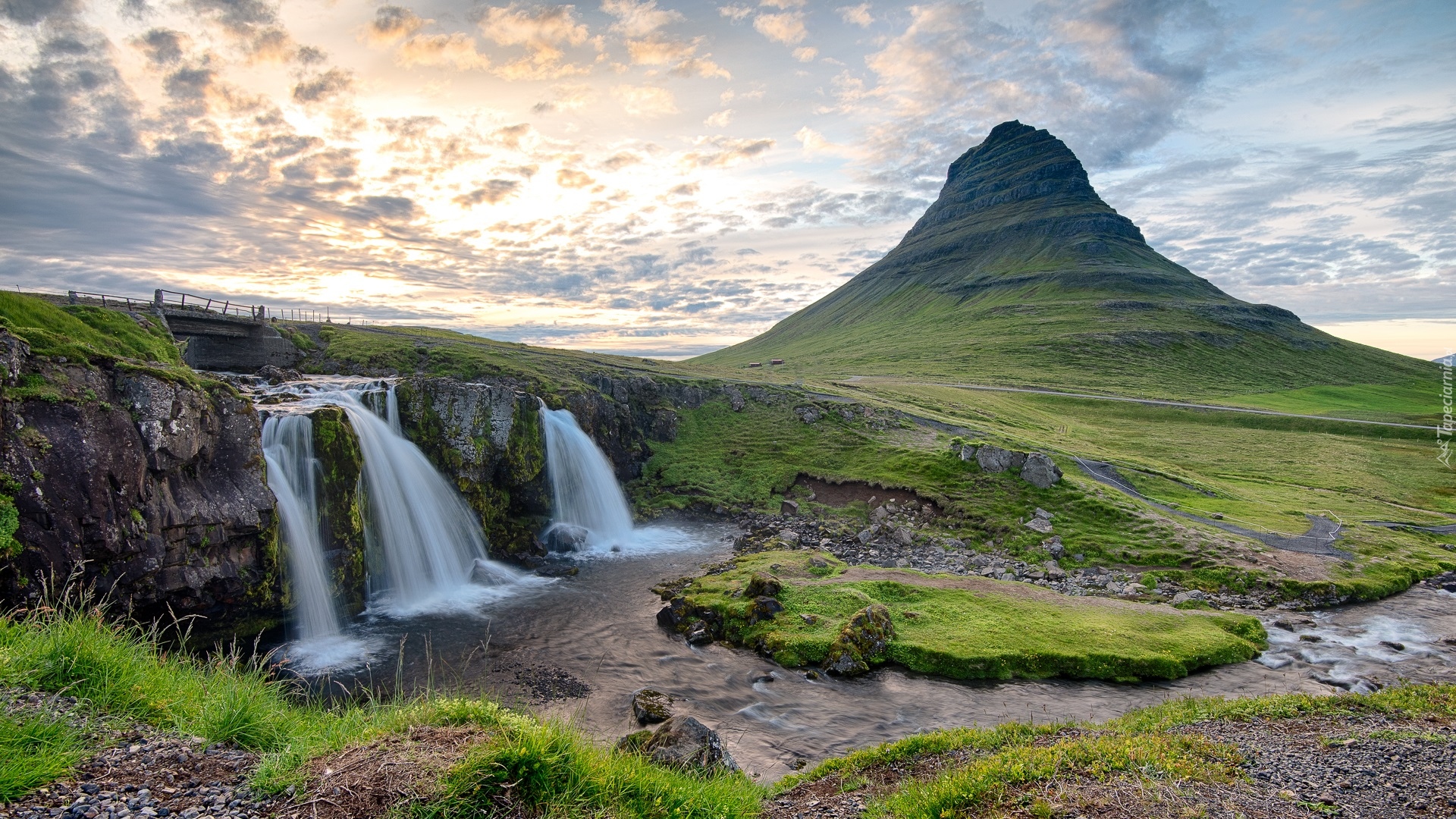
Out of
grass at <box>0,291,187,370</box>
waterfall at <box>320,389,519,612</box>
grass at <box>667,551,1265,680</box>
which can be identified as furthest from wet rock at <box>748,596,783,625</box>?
grass at <box>0,291,187,370</box>

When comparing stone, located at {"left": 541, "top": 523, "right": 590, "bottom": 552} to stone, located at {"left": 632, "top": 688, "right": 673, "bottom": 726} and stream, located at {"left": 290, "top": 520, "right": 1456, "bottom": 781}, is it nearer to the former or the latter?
stream, located at {"left": 290, "top": 520, "right": 1456, "bottom": 781}

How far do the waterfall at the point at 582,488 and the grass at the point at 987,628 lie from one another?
48.7ft

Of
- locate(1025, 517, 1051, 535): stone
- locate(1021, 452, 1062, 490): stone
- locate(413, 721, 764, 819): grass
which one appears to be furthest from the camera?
locate(1021, 452, 1062, 490): stone

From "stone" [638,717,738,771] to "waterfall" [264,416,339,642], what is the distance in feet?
61.6

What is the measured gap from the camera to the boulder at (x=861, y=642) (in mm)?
22781

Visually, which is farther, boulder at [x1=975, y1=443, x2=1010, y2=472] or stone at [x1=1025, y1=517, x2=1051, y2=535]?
boulder at [x1=975, y1=443, x2=1010, y2=472]

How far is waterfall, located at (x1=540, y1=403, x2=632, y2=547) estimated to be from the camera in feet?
143

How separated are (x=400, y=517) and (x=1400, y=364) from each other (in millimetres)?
215554

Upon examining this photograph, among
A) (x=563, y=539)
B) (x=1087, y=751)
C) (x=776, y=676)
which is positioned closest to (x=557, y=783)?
(x=1087, y=751)

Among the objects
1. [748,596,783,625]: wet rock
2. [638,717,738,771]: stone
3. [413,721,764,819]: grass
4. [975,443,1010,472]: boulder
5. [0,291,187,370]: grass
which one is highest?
[0,291,187,370]: grass

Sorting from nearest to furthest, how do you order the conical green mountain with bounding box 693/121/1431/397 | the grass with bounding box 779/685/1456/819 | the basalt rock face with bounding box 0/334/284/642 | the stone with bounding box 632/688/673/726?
the grass with bounding box 779/685/1456/819
the basalt rock face with bounding box 0/334/284/642
the stone with bounding box 632/688/673/726
the conical green mountain with bounding box 693/121/1431/397

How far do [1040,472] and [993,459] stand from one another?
3.47 meters

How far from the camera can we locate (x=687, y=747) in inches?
548

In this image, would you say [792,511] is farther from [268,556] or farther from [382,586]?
[268,556]
